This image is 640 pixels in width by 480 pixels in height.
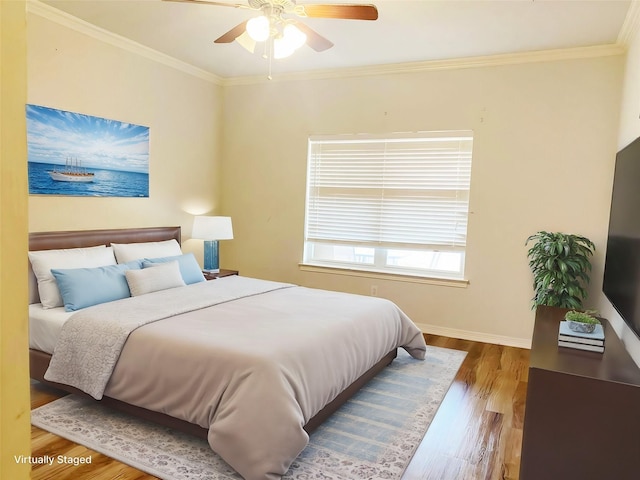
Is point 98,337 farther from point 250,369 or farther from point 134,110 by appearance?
point 134,110

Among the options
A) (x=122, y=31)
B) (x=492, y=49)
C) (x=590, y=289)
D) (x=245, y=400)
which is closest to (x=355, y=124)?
(x=492, y=49)

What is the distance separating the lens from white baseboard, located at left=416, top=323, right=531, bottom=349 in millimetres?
4328

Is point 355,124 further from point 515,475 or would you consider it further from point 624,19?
point 515,475

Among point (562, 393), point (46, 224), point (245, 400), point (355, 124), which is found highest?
point (355, 124)

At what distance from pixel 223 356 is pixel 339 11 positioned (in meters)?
2.06

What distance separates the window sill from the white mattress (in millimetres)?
2715

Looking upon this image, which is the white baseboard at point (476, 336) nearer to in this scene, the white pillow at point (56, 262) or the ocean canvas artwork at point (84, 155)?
the white pillow at point (56, 262)

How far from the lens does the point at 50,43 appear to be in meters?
3.60

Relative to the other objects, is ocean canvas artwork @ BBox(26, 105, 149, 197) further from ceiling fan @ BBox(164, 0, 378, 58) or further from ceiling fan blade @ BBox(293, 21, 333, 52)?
ceiling fan blade @ BBox(293, 21, 333, 52)

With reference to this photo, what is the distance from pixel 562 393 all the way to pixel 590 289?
2411 mm

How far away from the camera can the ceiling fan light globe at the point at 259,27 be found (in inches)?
105

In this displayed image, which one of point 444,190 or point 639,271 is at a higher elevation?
point 444,190

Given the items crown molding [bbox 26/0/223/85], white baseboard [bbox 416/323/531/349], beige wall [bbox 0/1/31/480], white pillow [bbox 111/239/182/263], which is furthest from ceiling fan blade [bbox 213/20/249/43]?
white baseboard [bbox 416/323/531/349]

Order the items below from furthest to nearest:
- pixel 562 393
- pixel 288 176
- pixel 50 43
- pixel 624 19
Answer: pixel 288 176 < pixel 50 43 < pixel 624 19 < pixel 562 393
